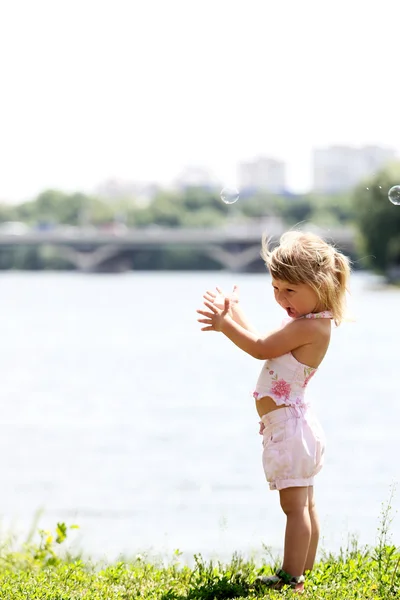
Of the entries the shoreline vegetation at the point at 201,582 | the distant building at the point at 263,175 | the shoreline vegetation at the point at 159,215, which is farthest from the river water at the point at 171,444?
the distant building at the point at 263,175

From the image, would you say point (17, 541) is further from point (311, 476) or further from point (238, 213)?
point (238, 213)

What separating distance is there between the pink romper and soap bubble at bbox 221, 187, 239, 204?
162cm

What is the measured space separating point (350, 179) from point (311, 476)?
313 feet

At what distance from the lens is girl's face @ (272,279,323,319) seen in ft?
12.6

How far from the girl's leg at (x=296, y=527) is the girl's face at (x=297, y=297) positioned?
653 mm

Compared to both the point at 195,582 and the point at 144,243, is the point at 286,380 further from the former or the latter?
the point at 144,243

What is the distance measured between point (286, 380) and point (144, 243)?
58603 millimetres

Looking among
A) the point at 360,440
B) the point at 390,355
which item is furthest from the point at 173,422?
the point at 390,355

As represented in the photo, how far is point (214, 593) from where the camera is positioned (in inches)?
149

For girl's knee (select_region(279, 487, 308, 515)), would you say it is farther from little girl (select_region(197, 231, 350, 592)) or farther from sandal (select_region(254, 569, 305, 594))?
sandal (select_region(254, 569, 305, 594))

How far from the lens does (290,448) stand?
3.76m

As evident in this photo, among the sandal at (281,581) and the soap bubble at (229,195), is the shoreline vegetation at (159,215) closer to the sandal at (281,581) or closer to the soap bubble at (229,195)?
the soap bubble at (229,195)

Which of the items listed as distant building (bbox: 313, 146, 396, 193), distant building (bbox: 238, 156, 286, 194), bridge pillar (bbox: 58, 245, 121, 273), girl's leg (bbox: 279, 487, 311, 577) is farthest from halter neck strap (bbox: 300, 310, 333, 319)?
distant building (bbox: 313, 146, 396, 193)

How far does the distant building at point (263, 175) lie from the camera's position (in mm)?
72250
